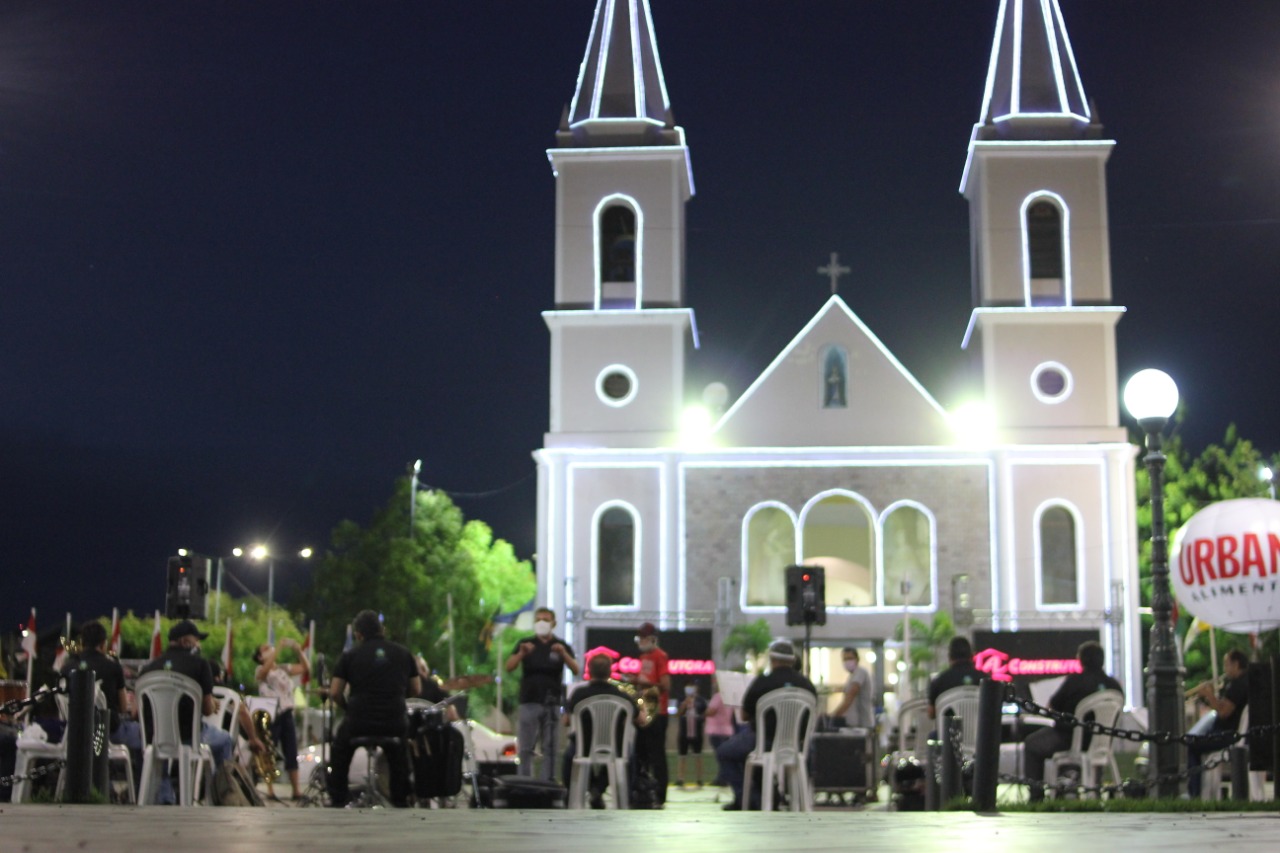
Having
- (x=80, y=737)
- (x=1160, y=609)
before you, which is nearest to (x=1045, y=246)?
(x=1160, y=609)

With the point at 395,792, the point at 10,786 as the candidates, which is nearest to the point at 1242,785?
the point at 395,792

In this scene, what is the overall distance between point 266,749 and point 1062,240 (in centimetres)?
2193

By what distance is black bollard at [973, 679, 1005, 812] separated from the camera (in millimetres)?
10273

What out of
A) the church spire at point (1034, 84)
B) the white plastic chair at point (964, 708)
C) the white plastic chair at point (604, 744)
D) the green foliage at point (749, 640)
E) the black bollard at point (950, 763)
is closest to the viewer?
the black bollard at point (950, 763)

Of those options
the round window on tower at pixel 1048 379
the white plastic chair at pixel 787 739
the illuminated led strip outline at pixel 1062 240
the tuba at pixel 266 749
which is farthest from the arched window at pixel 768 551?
the white plastic chair at pixel 787 739

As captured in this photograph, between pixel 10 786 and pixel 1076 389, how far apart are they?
24930mm

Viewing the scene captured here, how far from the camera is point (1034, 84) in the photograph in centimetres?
3506

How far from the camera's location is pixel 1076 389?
33.9 metres

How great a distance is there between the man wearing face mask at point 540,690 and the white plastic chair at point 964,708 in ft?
10.9

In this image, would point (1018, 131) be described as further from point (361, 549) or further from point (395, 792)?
point (395, 792)

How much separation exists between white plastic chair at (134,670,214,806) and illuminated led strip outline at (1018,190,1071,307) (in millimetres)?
24953

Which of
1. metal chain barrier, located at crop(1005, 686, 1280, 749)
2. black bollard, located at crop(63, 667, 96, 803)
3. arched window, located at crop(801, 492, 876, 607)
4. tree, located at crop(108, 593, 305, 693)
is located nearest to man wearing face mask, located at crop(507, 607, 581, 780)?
metal chain barrier, located at crop(1005, 686, 1280, 749)

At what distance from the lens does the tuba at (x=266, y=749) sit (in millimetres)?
16641

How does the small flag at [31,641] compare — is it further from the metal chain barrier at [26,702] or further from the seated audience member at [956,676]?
the seated audience member at [956,676]
